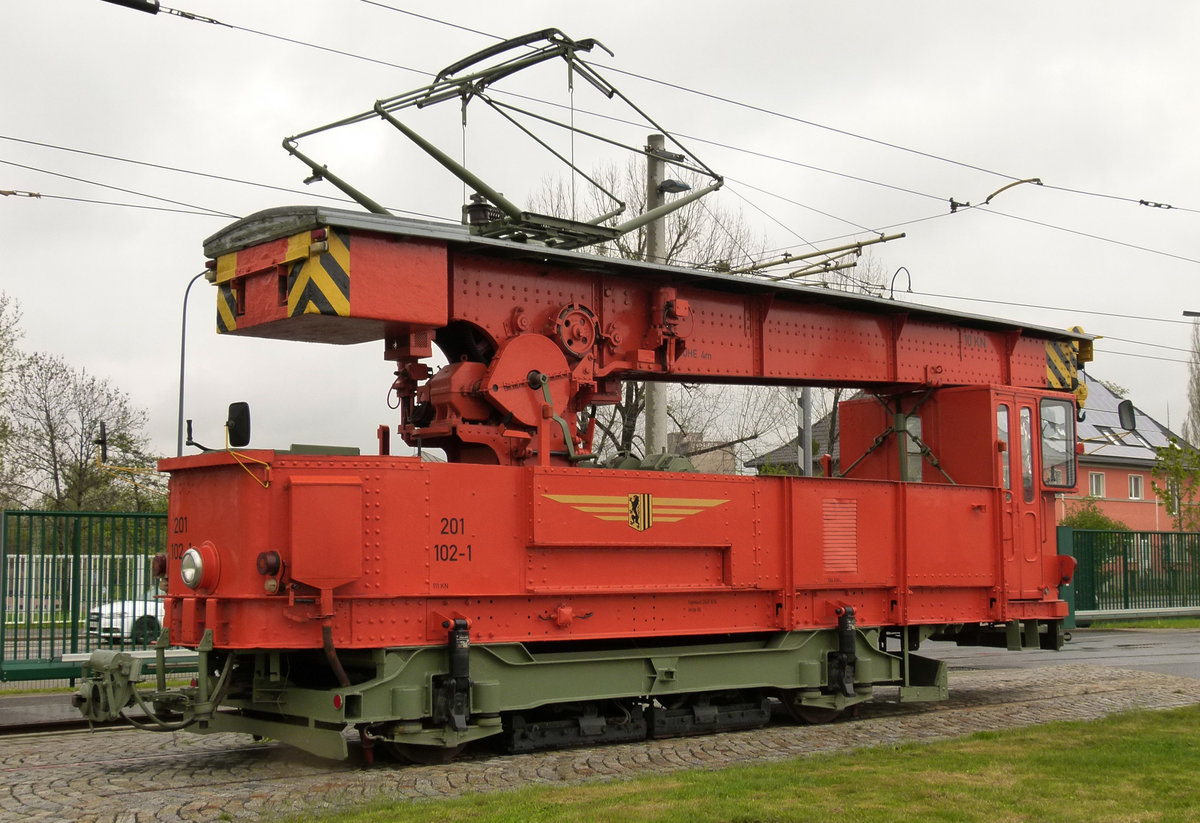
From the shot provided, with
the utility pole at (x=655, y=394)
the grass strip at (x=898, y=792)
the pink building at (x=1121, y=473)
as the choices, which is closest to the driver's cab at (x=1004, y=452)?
the utility pole at (x=655, y=394)

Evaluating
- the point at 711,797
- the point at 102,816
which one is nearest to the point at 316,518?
the point at 102,816

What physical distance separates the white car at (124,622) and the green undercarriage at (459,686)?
4.81m

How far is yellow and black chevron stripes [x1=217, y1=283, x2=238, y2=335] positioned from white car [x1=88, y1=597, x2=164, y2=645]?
4.89 m

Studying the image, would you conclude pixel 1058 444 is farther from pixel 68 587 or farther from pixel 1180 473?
pixel 1180 473

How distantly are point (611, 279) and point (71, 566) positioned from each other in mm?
7347

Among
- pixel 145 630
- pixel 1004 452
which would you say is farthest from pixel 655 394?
pixel 145 630

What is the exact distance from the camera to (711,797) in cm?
811

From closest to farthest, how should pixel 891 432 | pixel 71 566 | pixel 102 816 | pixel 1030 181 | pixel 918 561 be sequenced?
pixel 102 816, pixel 918 561, pixel 71 566, pixel 891 432, pixel 1030 181

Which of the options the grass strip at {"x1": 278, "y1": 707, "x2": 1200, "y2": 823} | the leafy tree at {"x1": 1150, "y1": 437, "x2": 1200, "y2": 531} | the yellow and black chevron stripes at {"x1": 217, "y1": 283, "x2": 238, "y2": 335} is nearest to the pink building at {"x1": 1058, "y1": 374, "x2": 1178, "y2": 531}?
the leafy tree at {"x1": 1150, "y1": 437, "x2": 1200, "y2": 531}

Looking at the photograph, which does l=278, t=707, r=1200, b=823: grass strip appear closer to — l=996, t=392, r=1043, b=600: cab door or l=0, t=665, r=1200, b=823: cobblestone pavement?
l=0, t=665, r=1200, b=823: cobblestone pavement

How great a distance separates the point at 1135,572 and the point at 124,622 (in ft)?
84.2

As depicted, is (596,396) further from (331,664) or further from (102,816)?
(102,816)

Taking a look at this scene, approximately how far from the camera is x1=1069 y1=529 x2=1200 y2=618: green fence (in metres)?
30.6

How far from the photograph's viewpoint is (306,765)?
33.4ft
